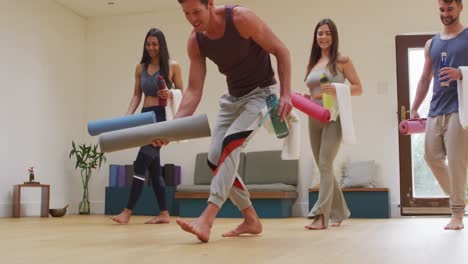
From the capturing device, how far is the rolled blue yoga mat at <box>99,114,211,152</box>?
242 cm

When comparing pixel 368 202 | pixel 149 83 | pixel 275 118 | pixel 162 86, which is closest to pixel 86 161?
pixel 368 202

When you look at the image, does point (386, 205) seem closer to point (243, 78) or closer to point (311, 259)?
point (243, 78)

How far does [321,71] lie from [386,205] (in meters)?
2.81

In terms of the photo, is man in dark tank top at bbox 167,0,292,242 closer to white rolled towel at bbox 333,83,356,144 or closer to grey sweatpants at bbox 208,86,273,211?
grey sweatpants at bbox 208,86,273,211

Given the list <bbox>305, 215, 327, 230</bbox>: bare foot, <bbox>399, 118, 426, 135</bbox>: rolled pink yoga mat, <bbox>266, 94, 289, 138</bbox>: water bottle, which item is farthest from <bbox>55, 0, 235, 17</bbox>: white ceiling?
<bbox>266, 94, 289, 138</bbox>: water bottle

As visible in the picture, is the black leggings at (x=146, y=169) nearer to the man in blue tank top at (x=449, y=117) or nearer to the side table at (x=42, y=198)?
the man in blue tank top at (x=449, y=117)

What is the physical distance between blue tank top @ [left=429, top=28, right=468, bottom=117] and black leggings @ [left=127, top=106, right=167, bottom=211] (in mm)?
1834

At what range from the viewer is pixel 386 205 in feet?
20.5

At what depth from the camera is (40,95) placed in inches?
280

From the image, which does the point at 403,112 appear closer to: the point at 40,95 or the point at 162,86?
the point at 162,86

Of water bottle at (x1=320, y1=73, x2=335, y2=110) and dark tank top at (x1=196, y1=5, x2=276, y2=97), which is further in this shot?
water bottle at (x1=320, y1=73, x2=335, y2=110)

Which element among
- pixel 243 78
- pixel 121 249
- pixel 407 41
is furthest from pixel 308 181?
pixel 121 249

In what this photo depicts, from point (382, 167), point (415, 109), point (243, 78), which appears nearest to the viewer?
point (243, 78)

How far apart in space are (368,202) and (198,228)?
13.8 ft
